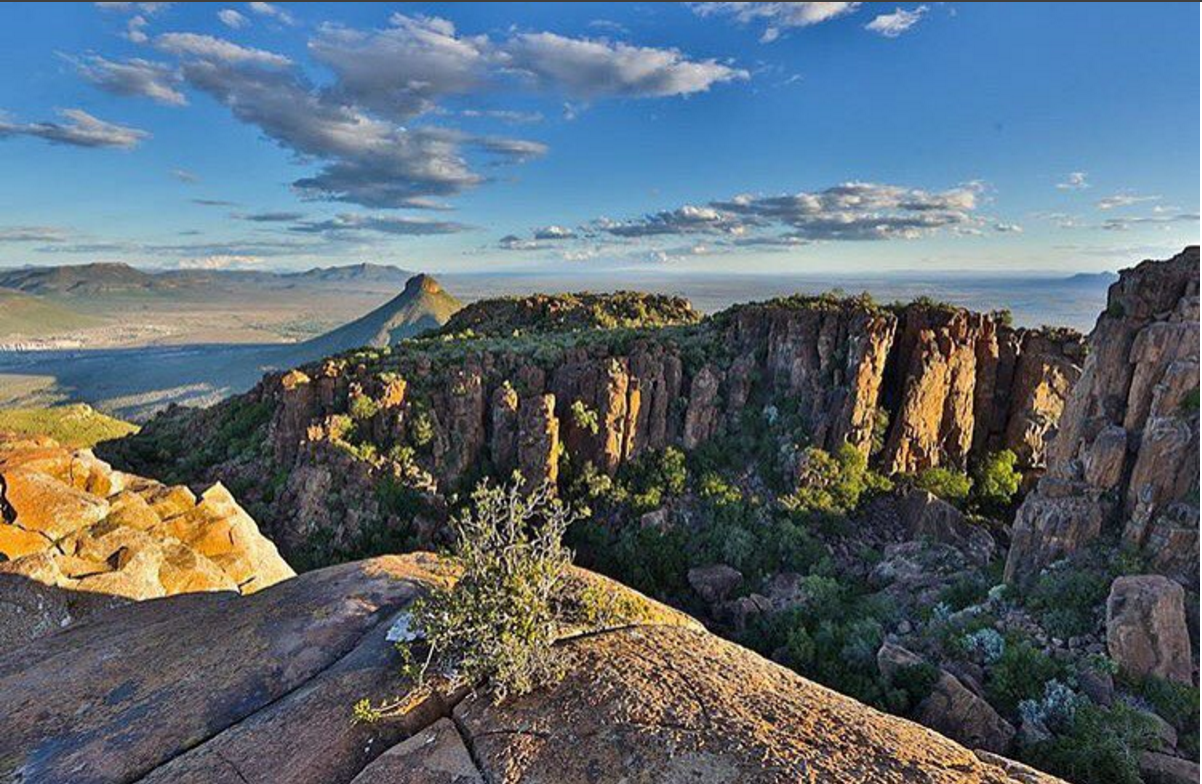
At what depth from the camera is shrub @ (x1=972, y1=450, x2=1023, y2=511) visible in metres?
40.2

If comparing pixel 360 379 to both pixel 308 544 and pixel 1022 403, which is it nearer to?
pixel 308 544

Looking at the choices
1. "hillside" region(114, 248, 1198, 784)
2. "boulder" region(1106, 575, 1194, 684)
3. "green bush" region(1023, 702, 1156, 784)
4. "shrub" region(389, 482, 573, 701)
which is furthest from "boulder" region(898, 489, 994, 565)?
"shrub" region(389, 482, 573, 701)

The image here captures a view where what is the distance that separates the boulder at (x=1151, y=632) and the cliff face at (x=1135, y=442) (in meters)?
3.33

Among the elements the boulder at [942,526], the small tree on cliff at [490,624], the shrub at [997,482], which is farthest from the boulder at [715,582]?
the small tree on cliff at [490,624]

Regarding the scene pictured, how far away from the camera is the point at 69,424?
194ft

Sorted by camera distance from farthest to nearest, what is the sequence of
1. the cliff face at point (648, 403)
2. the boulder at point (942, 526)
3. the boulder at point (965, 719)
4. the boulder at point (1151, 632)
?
the cliff face at point (648, 403) < the boulder at point (942, 526) < the boulder at point (1151, 632) < the boulder at point (965, 719)

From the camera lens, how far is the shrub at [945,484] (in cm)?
3994

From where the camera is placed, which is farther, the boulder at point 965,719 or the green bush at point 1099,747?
the boulder at point 965,719

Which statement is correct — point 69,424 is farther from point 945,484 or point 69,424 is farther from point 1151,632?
point 1151,632

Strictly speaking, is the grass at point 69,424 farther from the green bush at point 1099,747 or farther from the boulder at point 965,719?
the green bush at point 1099,747

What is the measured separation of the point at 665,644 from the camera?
8.48 metres

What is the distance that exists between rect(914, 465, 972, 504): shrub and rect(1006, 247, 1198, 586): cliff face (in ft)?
37.4

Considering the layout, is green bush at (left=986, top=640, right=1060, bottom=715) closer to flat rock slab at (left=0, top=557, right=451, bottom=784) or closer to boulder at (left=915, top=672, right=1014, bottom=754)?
boulder at (left=915, top=672, right=1014, bottom=754)

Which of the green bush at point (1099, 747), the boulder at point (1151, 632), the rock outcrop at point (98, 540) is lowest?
the green bush at point (1099, 747)
